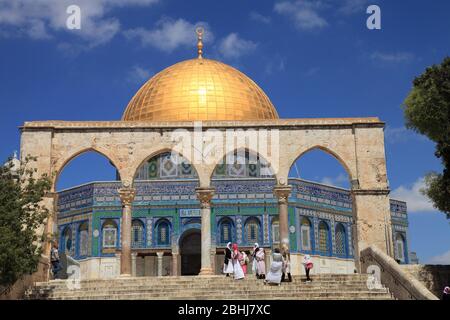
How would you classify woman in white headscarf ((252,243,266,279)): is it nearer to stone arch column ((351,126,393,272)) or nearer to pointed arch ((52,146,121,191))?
stone arch column ((351,126,393,272))

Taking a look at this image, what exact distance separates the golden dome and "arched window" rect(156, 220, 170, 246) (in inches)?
168

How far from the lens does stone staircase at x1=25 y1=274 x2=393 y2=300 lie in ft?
37.8

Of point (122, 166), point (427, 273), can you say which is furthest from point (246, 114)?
point (427, 273)

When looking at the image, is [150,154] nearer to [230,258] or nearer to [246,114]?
[230,258]

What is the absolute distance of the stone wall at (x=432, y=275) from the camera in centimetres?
1273

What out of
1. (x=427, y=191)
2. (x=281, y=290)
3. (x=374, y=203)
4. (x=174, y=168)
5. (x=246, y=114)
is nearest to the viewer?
(x=281, y=290)

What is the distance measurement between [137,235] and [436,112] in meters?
15.3

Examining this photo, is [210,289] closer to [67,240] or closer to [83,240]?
[83,240]

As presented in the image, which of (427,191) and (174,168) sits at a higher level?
(174,168)

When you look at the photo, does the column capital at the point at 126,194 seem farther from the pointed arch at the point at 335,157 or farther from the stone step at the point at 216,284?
the pointed arch at the point at 335,157

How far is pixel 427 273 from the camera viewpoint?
12812 mm

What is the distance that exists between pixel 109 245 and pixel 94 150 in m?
10.2

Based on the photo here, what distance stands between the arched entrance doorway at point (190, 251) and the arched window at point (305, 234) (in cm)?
416

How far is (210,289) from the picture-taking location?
39.0 feet
